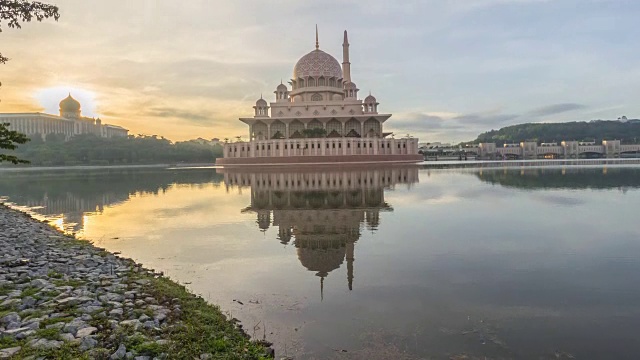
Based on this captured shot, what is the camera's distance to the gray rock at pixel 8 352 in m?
4.26

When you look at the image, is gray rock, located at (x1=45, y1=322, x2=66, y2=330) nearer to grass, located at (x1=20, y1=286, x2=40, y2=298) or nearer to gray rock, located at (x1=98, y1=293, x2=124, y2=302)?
gray rock, located at (x1=98, y1=293, x2=124, y2=302)

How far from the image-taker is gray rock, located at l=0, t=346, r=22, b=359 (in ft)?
14.0

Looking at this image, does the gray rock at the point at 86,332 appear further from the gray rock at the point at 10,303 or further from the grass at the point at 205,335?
the gray rock at the point at 10,303

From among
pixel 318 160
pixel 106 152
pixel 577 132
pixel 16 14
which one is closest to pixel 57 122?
pixel 106 152

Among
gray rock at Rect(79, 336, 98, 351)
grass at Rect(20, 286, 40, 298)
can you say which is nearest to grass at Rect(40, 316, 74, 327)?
gray rock at Rect(79, 336, 98, 351)

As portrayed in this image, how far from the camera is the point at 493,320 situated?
5.92 meters

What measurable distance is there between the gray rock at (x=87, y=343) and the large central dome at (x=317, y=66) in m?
67.2

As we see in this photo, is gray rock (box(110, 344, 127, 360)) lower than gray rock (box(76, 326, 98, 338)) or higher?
lower

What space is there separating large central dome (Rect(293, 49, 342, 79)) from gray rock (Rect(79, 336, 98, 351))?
6724cm

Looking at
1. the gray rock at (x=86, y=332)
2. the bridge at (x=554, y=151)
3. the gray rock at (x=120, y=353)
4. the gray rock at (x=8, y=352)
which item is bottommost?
the gray rock at (x=120, y=353)

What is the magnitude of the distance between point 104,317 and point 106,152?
9216cm

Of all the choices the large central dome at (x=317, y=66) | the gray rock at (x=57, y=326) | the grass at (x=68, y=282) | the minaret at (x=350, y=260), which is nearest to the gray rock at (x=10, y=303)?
the grass at (x=68, y=282)

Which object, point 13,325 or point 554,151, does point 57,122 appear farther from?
point 554,151

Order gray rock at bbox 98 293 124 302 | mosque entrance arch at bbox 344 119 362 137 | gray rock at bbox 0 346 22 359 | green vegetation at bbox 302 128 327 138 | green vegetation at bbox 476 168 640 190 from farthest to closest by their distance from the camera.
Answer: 1. mosque entrance arch at bbox 344 119 362 137
2. green vegetation at bbox 302 128 327 138
3. green vegetation at bbox 476 168 640 190
4. gray rock at bbox 98 293 124 302
5. gray rock at bbox 0 346 22 359
